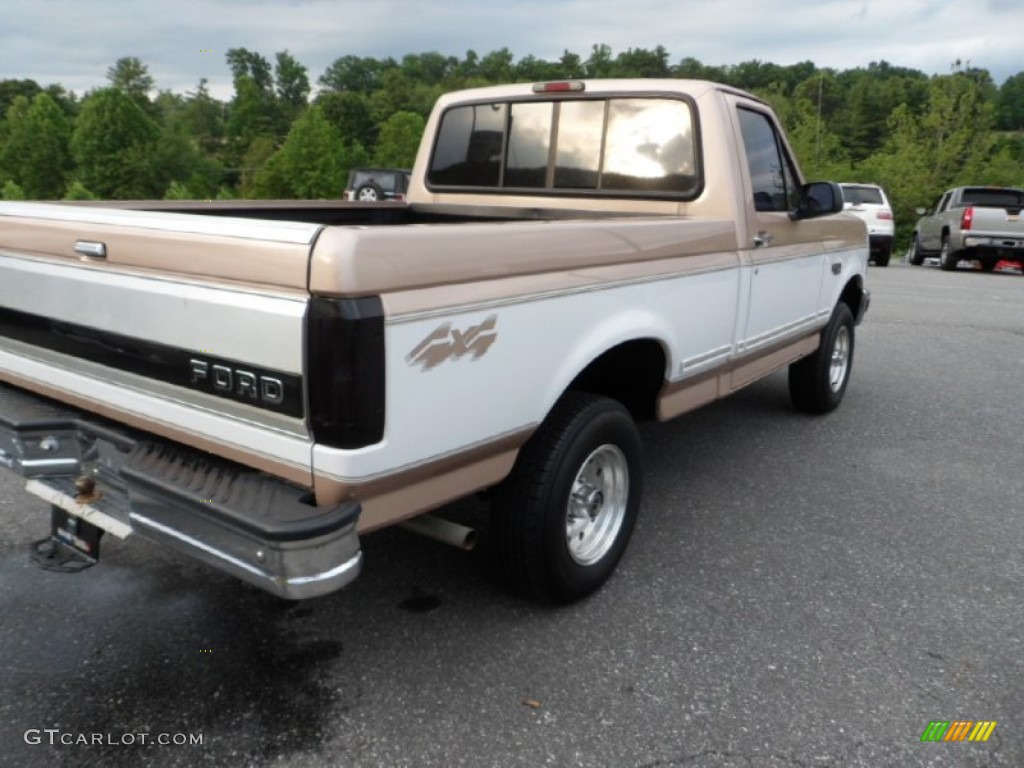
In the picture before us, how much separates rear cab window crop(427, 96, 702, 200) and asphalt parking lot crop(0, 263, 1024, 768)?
1620mm

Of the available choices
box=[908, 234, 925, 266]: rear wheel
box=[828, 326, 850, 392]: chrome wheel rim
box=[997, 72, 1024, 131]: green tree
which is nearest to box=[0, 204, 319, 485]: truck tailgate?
box=[828, 326, 850, 392]: chrome wheel rim

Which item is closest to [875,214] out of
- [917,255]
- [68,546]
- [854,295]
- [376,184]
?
[917,255]

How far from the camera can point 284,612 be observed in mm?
3045

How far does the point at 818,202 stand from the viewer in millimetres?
4418

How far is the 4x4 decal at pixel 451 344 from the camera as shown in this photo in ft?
7.07

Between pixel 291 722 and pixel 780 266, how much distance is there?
3.25 m

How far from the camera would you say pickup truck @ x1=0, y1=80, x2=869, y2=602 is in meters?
2.05

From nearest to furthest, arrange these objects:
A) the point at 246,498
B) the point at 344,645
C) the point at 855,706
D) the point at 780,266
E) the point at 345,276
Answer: the point at 345,276 → the point at 246,498 → the point at 855,706 → the point at 344,645 → the point at 780,266

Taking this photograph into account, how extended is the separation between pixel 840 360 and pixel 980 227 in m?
12.7

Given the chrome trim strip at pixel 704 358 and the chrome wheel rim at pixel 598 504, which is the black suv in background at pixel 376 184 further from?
the chrome wheel rim at pixel 598 504

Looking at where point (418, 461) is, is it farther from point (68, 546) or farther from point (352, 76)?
point (352, 76)

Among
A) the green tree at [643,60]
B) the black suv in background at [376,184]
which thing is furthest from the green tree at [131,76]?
the black suv in background at [376,184]

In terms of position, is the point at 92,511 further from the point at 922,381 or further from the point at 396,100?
the point at 396,100

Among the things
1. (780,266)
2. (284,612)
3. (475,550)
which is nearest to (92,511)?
(284,612)
